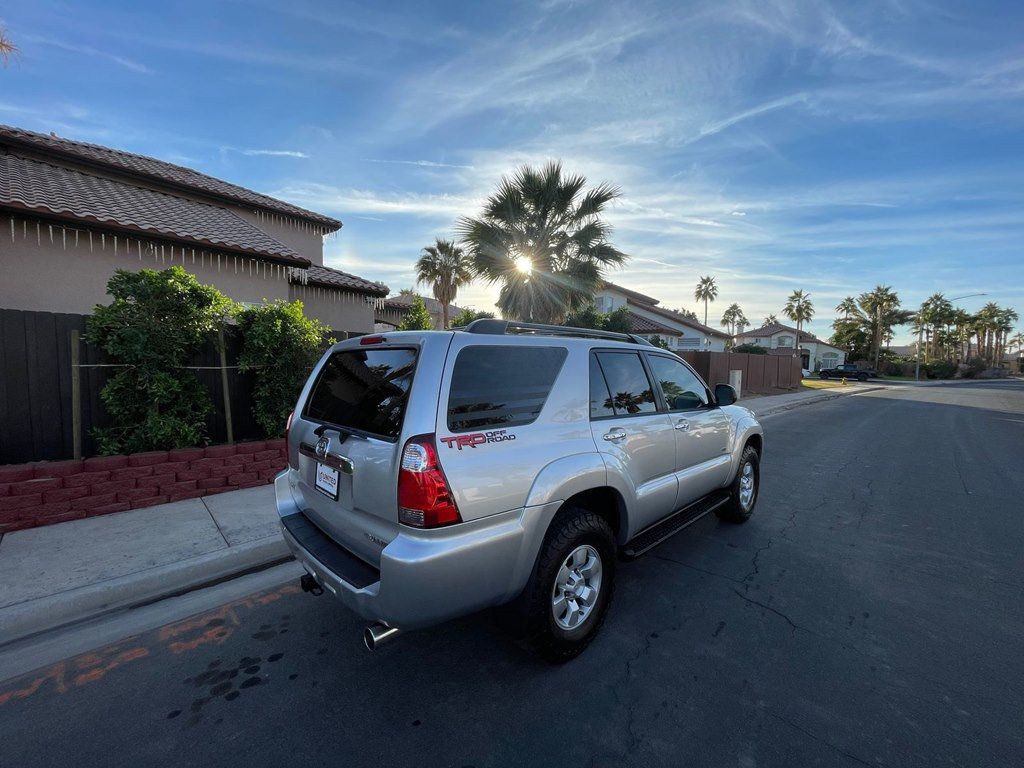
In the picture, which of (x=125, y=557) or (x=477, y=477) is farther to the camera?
(x=125, y=557)

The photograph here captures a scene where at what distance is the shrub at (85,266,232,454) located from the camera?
4922 millimetres

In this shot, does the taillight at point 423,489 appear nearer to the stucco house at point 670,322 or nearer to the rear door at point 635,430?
the rear door at point 635,430

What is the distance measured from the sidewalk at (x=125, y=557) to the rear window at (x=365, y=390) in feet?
5.65

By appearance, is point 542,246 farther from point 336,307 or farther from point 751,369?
point 751,369

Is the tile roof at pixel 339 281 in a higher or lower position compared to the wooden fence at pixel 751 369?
higher

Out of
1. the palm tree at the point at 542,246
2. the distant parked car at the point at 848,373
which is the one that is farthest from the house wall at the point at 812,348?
the palm tree at the point at 542,246

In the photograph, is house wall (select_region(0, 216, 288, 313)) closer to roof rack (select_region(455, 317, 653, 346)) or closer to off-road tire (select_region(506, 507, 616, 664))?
roof rack (select_region(455, 317, 653, 346))

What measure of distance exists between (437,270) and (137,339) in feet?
84.6

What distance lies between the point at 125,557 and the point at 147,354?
2.32m

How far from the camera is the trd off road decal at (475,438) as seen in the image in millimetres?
2178

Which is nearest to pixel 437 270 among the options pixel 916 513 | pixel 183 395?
pixel 183 395

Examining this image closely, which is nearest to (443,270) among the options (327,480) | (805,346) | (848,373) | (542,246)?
(542,246)

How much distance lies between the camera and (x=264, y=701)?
2.34m

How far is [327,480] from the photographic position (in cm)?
262
